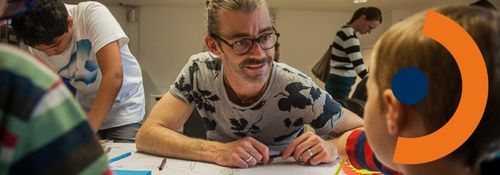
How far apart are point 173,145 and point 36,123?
967 millimetres

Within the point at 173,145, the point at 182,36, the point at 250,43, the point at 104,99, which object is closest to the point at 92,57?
the point at 104,99

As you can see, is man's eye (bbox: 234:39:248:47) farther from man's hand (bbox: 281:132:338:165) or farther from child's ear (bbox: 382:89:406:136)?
child's ear (bbox: 382:89:406:136)

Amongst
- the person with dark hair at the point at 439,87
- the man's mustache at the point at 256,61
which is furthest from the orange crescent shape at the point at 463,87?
the man's mustache at the point at 256,61

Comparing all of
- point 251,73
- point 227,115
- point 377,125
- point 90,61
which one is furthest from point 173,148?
point 377,125

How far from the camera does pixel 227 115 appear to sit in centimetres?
134

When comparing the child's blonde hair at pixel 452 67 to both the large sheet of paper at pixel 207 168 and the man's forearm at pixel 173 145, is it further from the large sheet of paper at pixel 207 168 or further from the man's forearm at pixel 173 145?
the man's forearm at pixel 173 145

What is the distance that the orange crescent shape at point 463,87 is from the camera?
0.50 m

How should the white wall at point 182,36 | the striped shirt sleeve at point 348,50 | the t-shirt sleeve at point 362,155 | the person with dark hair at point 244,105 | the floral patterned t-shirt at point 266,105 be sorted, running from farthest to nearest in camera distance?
the white wall at point 182,36 → the striped shirt sleeve at point 348,50 → the floral patterned t-shirt at point 266,105 → the person with dark hair at point 244,105 → the t-shirt sleeve at point 362,155

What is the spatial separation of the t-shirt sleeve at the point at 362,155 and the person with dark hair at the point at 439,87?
218 millimetres

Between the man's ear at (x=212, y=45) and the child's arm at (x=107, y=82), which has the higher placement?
the man's ear at (x=212, y=45)

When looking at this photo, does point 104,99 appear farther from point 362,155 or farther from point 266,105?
point 362,155

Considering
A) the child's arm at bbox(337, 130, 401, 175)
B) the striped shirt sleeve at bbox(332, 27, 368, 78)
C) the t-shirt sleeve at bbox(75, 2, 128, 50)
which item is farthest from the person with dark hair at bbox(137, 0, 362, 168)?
the striped shirt sleeve at bbox(332, 27, 368, 78)

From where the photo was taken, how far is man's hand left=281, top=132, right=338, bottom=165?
44.1 inches

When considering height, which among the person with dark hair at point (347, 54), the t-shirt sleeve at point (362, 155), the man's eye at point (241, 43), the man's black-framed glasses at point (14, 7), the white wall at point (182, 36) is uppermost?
the man's black-framed glasses at point (14, 7)
